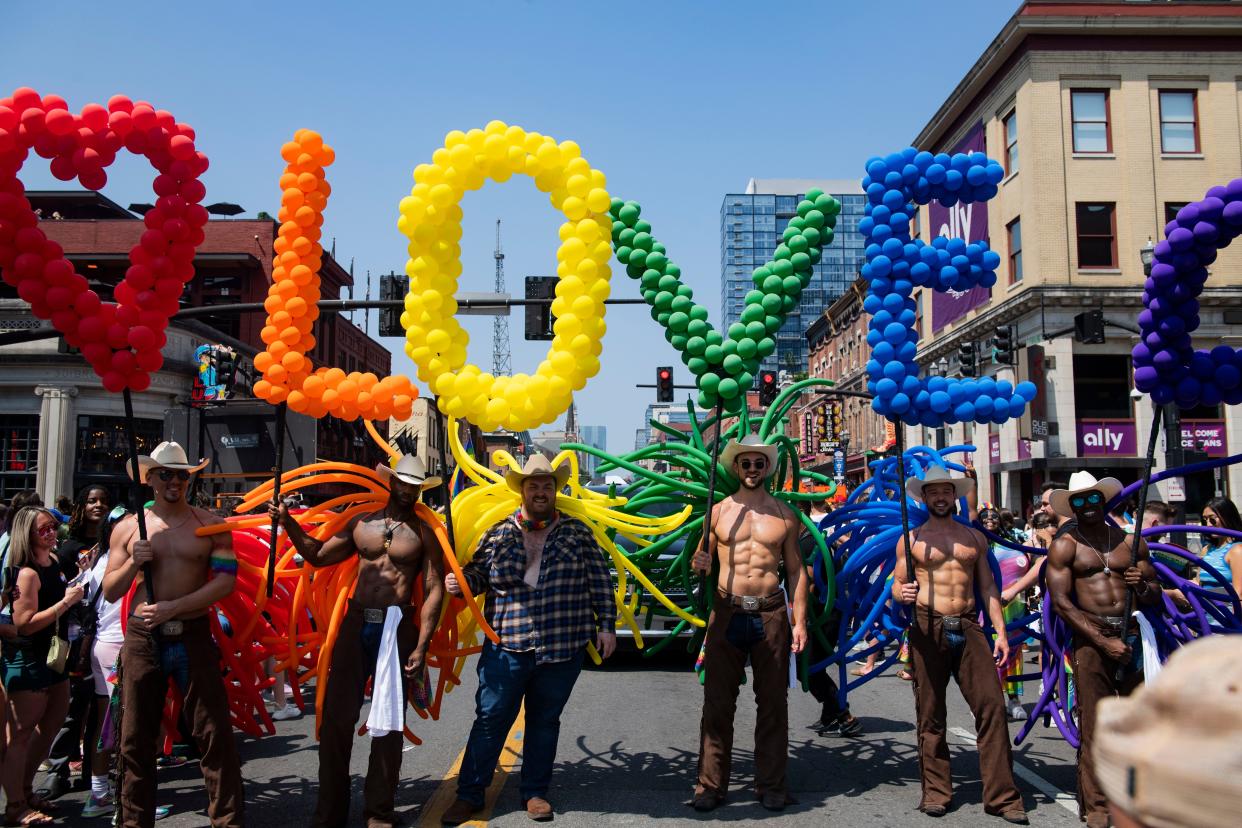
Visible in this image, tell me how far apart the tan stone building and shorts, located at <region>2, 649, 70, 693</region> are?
25.7 meters

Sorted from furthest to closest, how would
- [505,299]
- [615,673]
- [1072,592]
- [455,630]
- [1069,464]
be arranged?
[1069,464] < [505,299] < [615,673] < [455,630] < [1072,592]

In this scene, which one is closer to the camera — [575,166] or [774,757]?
[774,757]

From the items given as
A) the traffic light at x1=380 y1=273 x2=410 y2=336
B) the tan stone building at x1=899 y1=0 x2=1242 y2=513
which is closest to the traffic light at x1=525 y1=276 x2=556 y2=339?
the traffic light at x1=380 y1=273 x2=410 y2=336

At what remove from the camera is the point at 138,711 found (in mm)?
4820

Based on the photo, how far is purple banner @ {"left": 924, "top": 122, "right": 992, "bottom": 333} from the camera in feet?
98.5

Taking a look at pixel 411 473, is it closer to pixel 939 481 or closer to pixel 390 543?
pixel 390 543

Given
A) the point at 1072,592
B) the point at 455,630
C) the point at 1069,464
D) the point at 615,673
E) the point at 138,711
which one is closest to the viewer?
the point at 138,711

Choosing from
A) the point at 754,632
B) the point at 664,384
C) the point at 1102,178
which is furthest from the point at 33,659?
the point at 1102,178

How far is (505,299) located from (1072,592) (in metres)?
9.97

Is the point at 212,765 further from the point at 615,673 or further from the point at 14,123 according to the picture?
the point at 615,673

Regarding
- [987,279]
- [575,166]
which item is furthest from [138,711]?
[987,279]

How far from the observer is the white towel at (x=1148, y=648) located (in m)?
5.15

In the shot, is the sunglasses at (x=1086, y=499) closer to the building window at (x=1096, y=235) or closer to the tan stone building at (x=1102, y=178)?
the tan stone building at (x=1102, y=178)

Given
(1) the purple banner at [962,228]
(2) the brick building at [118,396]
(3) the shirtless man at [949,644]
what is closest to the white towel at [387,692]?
(3) the shirtless man at [949,644]
